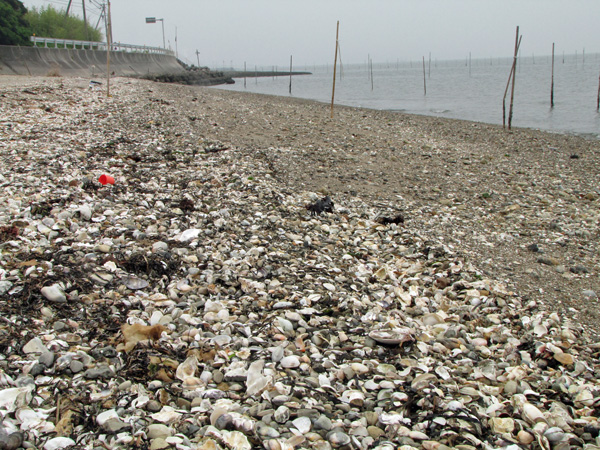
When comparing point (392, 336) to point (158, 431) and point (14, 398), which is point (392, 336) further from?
point (14, 398)

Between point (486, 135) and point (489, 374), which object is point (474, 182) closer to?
point (489, 374)

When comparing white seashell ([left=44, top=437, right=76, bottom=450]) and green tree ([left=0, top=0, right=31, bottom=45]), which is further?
green tree ([left=0, top=0, right=31, bottom=45])

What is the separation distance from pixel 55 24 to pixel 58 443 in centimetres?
6217

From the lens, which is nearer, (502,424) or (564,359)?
(502,424)

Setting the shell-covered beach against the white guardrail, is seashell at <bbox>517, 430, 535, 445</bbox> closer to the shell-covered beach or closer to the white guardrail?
the shell-covered beach

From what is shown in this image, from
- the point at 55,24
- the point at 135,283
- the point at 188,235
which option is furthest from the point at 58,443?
the point at 55,24

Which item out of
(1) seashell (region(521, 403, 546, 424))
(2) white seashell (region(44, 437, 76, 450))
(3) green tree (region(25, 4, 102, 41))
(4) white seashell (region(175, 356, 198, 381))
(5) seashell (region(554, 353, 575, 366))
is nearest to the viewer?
(2) white seashell (region(44, 437, 76, 450))

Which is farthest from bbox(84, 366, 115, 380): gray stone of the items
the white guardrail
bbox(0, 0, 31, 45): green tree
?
bbox(0, 0, 31, 45): green tree

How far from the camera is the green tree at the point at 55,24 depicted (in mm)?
49094

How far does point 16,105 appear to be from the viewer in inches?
482

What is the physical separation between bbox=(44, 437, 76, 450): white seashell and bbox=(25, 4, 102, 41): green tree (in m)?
55.2

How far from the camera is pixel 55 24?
5184 cm

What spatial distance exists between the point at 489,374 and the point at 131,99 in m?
16.1

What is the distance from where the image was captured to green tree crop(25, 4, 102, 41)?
49094 mm
